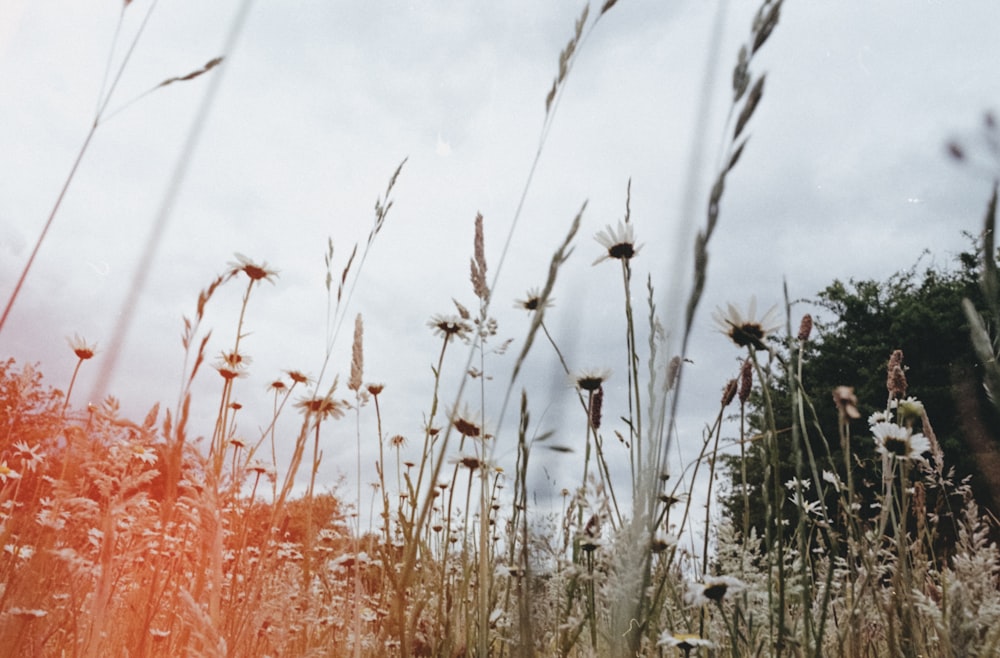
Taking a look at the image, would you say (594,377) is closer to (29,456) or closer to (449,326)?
(449,326)

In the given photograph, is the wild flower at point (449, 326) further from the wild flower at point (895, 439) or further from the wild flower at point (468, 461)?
the wild flower at point (895, 439)

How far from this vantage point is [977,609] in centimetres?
120

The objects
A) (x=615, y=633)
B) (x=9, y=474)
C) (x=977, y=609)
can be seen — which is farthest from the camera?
(x=9, y=474)

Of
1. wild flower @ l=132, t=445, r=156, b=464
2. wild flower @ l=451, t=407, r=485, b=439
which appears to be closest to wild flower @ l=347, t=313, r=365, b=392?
wild flower @ l=132, t=445, r=156, b=464

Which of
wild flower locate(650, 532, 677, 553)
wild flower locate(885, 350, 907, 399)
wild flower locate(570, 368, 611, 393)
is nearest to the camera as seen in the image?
wild flower locate(650, 532, 677, 553)

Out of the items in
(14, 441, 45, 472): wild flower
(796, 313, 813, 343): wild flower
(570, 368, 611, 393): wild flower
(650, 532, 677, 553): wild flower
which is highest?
(796, 313, 813, 343): wild flower

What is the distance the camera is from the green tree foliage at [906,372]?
1208 centimetres

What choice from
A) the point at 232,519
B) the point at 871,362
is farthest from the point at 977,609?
the point at 871,362

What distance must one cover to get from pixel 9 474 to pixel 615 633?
2517 millimetres

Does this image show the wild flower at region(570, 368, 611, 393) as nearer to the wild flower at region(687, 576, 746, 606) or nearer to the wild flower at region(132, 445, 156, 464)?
the wild flower at region(687, 576, 746, 606)

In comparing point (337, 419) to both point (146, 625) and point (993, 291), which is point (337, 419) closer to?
point (146, 625)

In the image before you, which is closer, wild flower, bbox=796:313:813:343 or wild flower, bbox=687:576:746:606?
wild flower, bbox=687:576:746:606

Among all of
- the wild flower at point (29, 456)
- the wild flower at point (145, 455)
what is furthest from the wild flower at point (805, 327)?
the wild flower at point (29, 456)

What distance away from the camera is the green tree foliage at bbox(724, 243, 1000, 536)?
12.1 metres
